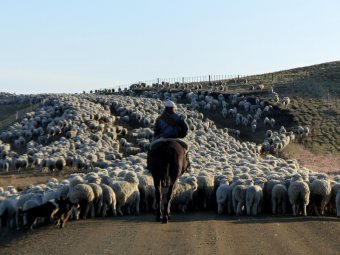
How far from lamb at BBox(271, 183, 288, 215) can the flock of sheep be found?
0.03 meters

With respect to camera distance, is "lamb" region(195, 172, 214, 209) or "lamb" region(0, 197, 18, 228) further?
"lamb" region(195, 172, 214, 209)

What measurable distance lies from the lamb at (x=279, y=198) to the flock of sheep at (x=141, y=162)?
0.03m

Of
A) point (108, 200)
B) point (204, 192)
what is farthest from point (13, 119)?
point (108, 200)

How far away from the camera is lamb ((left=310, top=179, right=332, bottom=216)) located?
15.9 metres

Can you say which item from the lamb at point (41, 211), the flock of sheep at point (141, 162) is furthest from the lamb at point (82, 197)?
the lamb at point (41, 211)

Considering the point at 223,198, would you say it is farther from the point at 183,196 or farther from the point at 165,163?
the point at 165,163

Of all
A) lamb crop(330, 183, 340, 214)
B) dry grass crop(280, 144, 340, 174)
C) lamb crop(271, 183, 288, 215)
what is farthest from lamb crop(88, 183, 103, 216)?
dry grass crop(280, 144, 340, 174)

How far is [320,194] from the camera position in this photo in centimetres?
1591

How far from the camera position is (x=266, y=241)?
12.0 metres

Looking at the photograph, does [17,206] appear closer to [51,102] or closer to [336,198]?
[336,198]

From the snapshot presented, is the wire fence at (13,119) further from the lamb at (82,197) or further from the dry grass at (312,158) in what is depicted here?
the lamb at (82,197)

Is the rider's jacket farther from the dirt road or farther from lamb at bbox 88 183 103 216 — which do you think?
lamb at bbox 88 183 103 216

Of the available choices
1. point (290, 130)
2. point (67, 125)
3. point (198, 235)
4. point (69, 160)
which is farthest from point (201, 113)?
point (198, 235)

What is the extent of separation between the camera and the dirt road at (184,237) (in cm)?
1128
